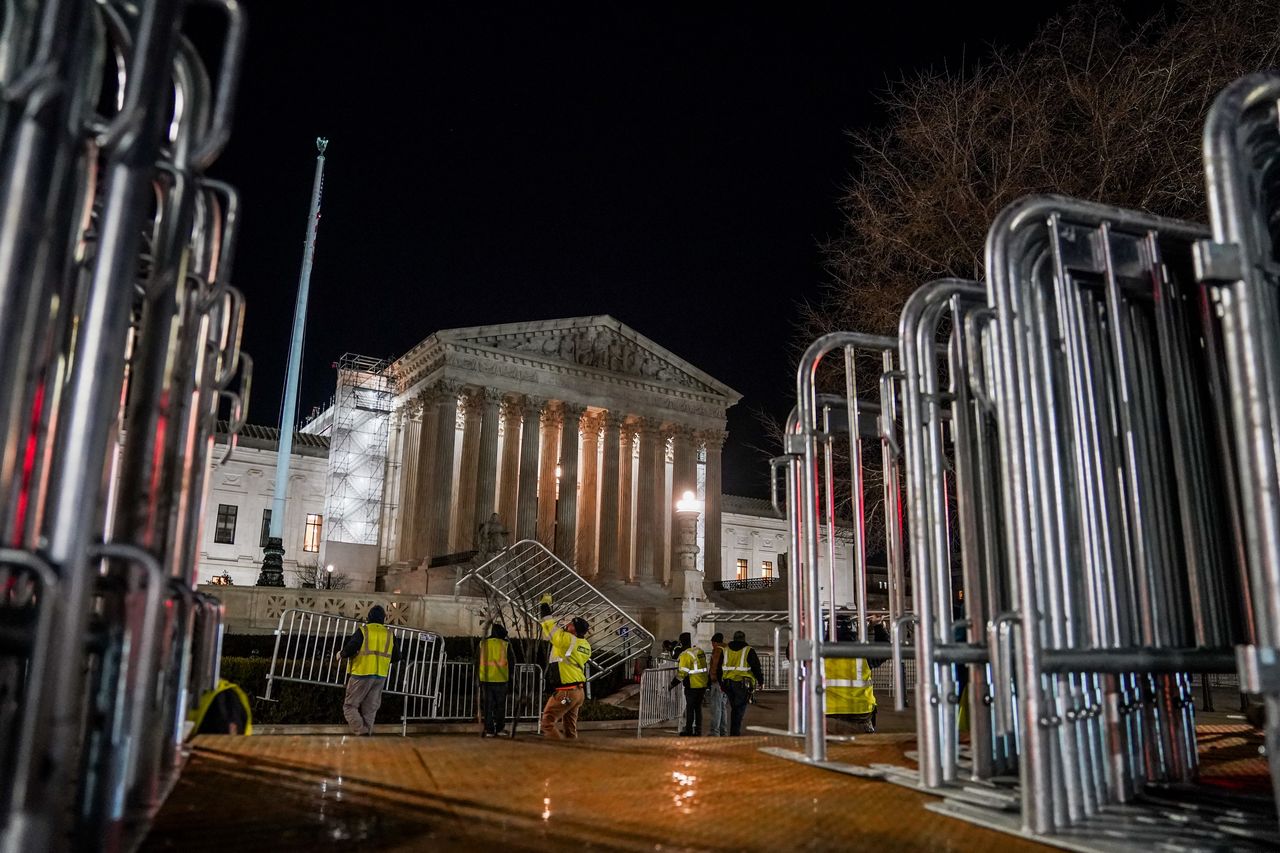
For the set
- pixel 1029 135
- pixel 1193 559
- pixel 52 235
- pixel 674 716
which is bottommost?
pixel 674 716

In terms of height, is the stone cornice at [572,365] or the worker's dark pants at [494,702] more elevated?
the stone cornice at [572,365]

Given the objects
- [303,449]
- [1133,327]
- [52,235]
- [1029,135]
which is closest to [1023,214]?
[1133,327]

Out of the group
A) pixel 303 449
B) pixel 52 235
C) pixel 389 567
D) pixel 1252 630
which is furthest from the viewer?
pixel 303 449

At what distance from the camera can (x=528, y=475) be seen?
138 ft

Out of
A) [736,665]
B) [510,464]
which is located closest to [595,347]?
[510,464]

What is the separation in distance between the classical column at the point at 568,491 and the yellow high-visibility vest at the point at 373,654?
95.7ft

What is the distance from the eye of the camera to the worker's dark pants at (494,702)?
39.5 feet

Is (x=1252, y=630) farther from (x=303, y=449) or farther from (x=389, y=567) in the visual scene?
(x=303, y=449)

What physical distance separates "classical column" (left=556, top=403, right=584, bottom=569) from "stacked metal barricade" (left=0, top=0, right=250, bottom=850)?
38.9 meters

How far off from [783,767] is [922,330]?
2.47 metres

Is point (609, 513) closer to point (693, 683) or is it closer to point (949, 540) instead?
point (693, 683)

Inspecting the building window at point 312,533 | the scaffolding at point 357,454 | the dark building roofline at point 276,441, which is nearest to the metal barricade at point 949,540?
the scaffolding at point 357,454

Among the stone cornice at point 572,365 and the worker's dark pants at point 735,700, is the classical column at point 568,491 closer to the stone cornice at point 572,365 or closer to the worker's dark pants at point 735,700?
the stone cornice at point 572,365

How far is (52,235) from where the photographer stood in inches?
79.0
